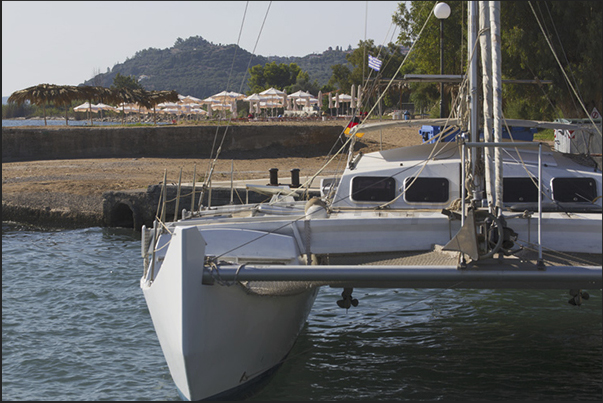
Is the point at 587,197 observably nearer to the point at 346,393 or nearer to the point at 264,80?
the point at 346,393

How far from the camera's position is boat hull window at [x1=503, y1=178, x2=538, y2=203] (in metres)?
7.64

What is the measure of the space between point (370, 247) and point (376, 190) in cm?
148

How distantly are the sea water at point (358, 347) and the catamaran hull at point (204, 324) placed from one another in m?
0.66

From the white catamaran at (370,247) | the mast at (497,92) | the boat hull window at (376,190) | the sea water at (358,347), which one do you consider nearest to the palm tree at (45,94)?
the sea water at (358,347)

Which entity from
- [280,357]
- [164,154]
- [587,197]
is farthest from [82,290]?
[164,154]

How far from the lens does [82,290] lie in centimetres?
1145

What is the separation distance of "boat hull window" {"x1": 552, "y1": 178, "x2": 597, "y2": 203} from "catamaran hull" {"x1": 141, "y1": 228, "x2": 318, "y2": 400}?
11.3ft

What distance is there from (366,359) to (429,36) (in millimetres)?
22821

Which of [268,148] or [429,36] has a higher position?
[429,36]

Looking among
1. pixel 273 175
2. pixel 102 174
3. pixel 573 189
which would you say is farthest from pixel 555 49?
pixel 573 189

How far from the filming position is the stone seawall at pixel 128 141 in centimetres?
2539

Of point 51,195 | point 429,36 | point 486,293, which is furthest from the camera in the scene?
point 429,36

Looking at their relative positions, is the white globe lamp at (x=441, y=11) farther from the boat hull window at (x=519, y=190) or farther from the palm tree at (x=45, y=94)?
the palm tree at (x=45, y=94)

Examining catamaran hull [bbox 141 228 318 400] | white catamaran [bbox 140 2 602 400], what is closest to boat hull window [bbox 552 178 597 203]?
white catamaran [bbox 140 2 602 400]
